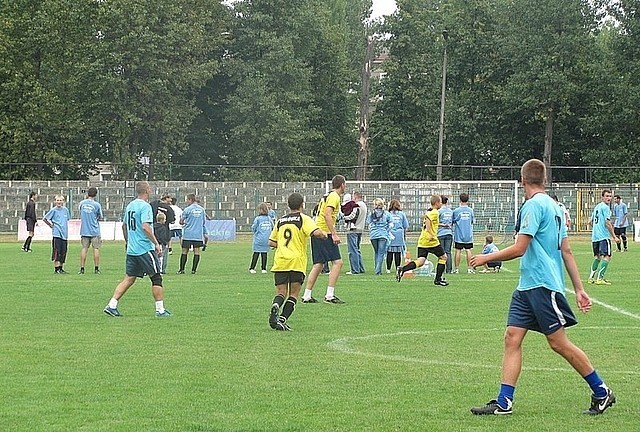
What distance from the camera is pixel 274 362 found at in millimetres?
11133

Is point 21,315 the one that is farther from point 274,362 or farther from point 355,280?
point 355,280

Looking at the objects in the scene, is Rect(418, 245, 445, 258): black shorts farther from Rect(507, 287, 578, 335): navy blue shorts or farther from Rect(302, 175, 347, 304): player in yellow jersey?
Rect(507, 287, 578, 335): navy blue shorts

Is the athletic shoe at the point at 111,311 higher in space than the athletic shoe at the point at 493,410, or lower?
lower

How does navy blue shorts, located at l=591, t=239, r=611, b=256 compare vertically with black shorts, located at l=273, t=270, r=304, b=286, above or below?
above

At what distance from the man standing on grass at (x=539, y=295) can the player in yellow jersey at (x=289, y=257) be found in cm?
575

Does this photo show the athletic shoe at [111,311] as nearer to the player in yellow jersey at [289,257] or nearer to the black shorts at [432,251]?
the player in yellow jersey at [289,257]

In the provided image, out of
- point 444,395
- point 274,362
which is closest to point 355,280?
point 274,362

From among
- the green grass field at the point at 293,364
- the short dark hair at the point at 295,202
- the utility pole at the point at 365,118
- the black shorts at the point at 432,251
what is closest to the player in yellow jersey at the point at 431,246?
the black shorts at the point at 432,251

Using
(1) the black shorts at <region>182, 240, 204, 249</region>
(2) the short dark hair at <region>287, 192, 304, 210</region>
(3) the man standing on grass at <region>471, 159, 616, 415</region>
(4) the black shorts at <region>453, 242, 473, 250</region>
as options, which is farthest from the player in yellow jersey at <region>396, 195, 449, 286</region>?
(3) the man standing on grass at <region>471, 159, 616, 415</region>

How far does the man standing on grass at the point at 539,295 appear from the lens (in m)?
8.29

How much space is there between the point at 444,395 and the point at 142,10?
182 feet

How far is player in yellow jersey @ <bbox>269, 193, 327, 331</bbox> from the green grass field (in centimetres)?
30

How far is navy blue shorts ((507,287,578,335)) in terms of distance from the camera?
27.1 feet

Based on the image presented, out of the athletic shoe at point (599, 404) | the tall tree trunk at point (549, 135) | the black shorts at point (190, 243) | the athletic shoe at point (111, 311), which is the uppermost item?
the tall tree trunk at point (549, 135)
